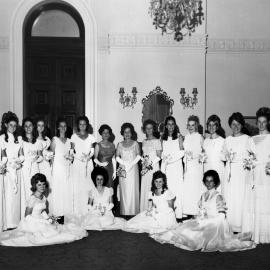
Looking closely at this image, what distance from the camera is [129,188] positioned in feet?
26.1

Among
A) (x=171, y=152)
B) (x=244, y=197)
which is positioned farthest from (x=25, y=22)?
(x=244, y=197)

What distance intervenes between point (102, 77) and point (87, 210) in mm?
4050

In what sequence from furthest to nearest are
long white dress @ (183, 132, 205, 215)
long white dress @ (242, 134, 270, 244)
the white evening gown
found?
1. long white dress @ (183, 132, 205, 215)
2. long white dress @ (242, 134, 270, 244)
3. the white evening gown

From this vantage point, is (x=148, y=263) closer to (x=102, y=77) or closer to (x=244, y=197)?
(x=244, y=197)

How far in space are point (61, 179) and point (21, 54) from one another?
4.06m

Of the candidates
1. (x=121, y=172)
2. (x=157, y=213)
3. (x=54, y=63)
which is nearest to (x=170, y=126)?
(x=121, y=172)

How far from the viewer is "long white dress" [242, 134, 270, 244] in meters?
6.29

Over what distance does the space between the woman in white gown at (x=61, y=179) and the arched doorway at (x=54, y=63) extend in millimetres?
3041

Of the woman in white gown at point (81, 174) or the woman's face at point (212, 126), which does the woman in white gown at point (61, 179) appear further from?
the woman's face at point (212, 126)

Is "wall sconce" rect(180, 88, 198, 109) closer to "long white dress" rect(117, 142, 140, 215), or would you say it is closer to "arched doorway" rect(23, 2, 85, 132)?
"arched doorway" rect(23, 2, 85, 132)

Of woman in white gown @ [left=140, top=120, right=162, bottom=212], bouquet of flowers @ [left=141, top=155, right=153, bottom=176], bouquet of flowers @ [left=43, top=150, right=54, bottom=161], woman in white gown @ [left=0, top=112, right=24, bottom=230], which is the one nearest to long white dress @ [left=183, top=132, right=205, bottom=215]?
woman in white gown @ [left=140, top=120, right=162, bottom=212]

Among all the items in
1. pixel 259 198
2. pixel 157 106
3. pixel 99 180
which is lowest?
pixel 259 198

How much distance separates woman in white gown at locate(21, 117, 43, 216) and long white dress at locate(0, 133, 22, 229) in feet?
0.37

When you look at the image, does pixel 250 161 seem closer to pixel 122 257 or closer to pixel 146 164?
pixel 146 164
